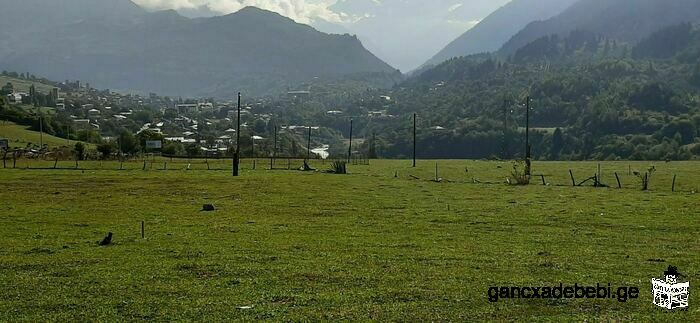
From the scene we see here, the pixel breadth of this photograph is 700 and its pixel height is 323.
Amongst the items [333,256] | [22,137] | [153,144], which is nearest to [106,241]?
[333,256]

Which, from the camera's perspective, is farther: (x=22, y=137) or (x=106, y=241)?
(x=22, y=137)

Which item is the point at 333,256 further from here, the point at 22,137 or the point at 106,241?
the point at 22,137

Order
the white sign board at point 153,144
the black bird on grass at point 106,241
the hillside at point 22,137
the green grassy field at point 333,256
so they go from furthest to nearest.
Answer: the white sign board at point 153,144
the hillside at point 22,137
the black bird on grass at point 106,241
the green grassy field at point 333,256

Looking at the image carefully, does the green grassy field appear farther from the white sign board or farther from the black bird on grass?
the white sign board

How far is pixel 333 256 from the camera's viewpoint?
62.3 ft

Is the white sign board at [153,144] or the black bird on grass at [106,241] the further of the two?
the white sign board at [153,144]

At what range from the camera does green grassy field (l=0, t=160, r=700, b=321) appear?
510 inches

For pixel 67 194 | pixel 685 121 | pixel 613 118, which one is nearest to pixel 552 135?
pixel 613 118

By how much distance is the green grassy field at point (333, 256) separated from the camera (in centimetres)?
1296

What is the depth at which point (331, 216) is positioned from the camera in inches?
1211

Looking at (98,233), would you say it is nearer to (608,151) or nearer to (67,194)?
(67,194)

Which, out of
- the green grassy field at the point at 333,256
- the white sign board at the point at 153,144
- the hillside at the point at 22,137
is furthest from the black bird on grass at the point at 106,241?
the white sign board at the point at 153,144

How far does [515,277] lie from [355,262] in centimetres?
445

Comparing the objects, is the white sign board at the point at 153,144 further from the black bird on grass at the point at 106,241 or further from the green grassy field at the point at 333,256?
the black bird on grass at the point at 106,241
